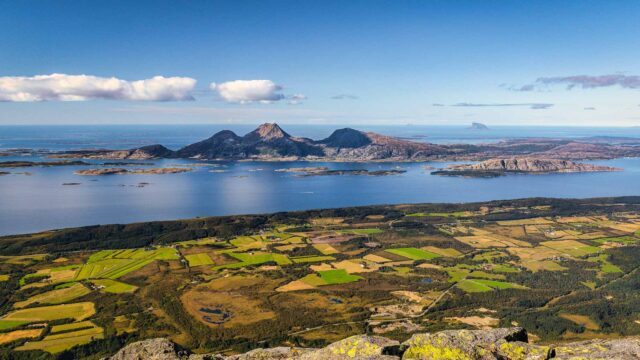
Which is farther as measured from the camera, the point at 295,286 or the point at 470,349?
the point at 295,286

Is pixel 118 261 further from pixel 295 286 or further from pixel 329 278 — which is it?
pixel 329 278

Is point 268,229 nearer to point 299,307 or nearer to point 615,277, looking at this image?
point 299,307

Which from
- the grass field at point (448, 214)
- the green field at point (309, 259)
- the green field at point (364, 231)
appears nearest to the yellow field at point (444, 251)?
the green field at point (364, 231)

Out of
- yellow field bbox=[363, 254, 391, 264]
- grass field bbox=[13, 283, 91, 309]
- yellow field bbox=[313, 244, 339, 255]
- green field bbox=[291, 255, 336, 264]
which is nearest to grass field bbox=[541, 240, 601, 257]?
yellow field bbox=[363, 254, 391, 264]

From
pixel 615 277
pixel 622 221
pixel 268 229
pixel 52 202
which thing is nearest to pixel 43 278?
pixel 268 229

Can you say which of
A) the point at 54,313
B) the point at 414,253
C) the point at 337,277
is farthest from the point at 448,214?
the point at 54,313

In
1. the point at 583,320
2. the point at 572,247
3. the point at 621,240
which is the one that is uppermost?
the point at 621,240

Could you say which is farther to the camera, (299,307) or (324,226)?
(324,226)
